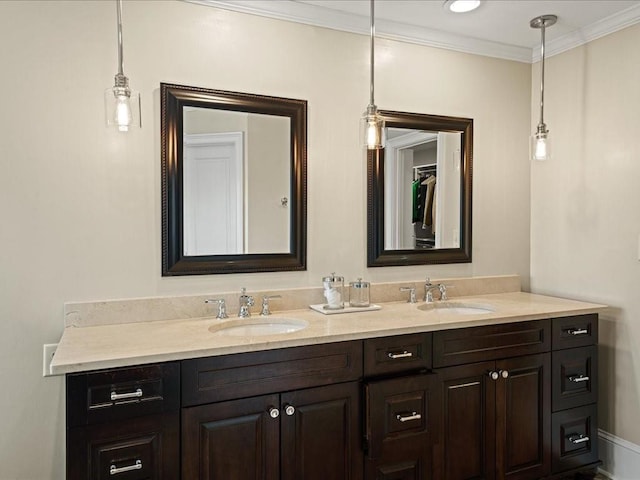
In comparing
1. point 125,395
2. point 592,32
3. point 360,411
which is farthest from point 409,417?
point 592,32

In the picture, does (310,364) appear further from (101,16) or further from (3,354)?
(101,16)

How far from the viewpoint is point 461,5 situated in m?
2.28

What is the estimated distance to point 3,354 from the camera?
186cm

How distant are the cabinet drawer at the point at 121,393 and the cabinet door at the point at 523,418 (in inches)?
56.3

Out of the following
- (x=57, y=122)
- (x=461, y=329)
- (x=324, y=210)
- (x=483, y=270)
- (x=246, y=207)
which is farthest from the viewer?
(x=483, y=270)

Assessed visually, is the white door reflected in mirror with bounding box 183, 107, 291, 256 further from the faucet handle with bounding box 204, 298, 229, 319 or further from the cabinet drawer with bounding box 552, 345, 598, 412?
the cabinet drawer with bounding box 552, 345, 598, 412

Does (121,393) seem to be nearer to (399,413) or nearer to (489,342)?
(399,413)

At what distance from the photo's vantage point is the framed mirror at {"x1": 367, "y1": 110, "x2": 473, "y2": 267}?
2.52 m

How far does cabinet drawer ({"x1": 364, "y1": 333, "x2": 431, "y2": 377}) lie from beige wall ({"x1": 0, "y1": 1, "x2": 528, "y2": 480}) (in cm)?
60

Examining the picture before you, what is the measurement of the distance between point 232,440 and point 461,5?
7.13 ft

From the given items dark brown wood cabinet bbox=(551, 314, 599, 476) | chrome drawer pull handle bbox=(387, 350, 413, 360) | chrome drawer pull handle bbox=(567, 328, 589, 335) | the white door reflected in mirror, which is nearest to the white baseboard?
dark brown wood cabinet bbox=(551, 314, 599, 476)

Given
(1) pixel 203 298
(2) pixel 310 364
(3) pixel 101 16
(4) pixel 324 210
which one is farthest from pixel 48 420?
(3) pixel 101 16

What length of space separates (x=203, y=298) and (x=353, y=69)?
4.54ft

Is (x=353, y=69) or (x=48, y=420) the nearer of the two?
(x=48, y=420)
